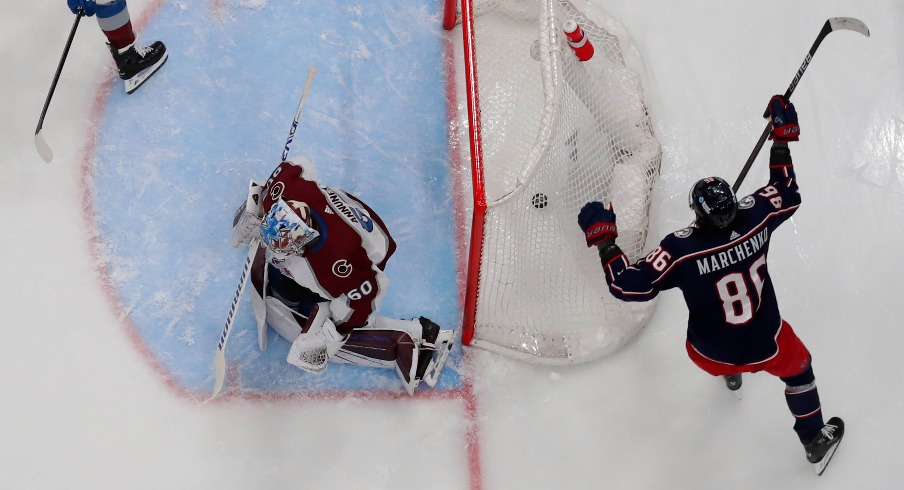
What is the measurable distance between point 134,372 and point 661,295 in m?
2.22

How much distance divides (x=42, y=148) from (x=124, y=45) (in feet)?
1.97

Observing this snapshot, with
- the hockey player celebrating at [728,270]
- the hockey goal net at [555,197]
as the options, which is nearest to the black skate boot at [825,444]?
the hockey player celebrating at [728,270]

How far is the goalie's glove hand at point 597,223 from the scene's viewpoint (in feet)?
9.65

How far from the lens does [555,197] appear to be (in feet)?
11.3

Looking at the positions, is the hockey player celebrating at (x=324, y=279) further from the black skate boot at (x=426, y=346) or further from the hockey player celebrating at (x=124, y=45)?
the hockey player celebrating at (x=124, y=45)

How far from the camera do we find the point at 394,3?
426cm

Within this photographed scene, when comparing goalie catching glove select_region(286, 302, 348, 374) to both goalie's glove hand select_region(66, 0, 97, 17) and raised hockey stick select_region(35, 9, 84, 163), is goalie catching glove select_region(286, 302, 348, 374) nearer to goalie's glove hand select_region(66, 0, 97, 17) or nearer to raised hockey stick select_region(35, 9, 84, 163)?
raised hockey stick select_region(35, 9, 84, 163)

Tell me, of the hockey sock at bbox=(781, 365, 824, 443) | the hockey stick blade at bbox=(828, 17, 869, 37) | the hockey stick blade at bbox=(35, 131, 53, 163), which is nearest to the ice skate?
the hockey sock at bbox=(781, 365, 824, 443)

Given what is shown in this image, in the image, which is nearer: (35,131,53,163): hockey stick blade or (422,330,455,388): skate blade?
(422,330,455,388): skate blade

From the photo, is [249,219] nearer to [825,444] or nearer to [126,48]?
[126,48]

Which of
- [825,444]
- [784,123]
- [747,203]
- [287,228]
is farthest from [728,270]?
[287,228]

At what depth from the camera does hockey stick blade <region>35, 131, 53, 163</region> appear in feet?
11.8

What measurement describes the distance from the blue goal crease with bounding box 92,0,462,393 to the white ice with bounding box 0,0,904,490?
0.47 ft

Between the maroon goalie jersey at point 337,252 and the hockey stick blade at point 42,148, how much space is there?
3.78 ft
